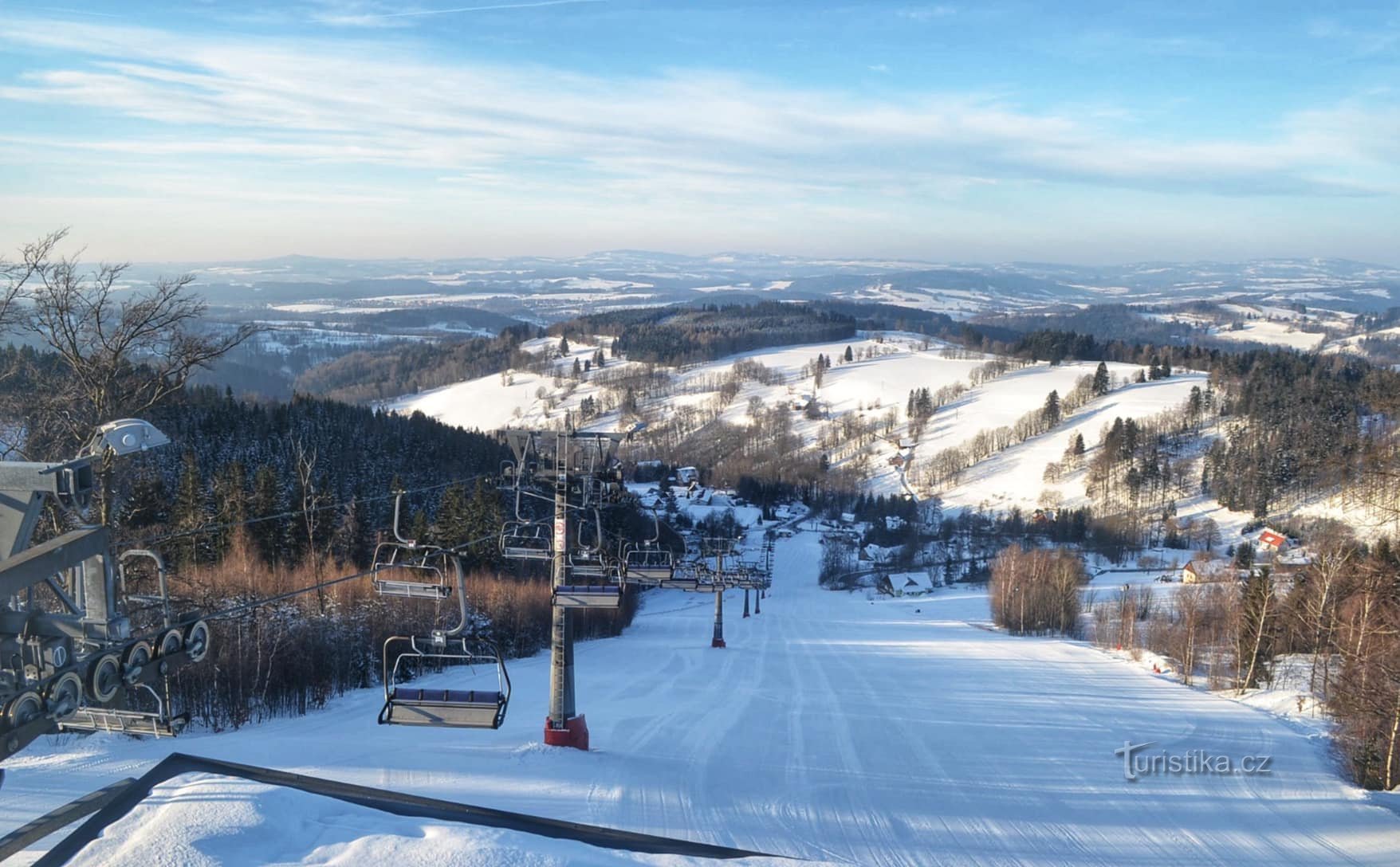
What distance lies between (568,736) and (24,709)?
937 centimetres

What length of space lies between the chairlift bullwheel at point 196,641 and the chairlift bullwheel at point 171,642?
0.04 meters

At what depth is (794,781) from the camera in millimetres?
13125

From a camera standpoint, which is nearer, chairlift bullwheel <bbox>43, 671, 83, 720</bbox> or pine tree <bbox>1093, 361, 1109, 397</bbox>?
chairlift bullwheel <bbox>43, 671, 83, 720</bbox>

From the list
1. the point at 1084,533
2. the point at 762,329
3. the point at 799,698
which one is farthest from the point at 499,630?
the point at 762,329

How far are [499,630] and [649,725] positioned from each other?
1467 centimetres

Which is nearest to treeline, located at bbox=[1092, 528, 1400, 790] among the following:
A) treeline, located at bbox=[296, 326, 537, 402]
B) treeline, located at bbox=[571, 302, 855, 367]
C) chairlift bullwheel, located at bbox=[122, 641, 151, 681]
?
chairlift bullwheel, located at bbox=[122, 641, 151, 681]

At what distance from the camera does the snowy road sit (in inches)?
329

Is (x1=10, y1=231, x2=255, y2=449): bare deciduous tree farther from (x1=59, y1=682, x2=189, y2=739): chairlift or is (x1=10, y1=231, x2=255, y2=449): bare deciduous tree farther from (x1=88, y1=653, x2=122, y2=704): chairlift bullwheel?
(x1=88, y1=653, x2=122, y2=704): chairlift bullwheel

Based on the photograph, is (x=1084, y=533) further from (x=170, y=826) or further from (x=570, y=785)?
(x=170, y=826)

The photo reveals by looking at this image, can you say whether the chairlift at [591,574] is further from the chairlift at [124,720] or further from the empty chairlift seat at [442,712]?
the chairlift at [124,720]

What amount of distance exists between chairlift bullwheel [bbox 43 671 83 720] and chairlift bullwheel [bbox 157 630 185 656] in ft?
2.25

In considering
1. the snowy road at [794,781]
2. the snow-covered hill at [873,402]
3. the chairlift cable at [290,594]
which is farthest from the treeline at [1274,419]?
the chairlift cable at [290,594]

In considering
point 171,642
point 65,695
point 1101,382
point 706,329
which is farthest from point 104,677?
point 706,329

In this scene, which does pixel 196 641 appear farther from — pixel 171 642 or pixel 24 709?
pixel 24 709
